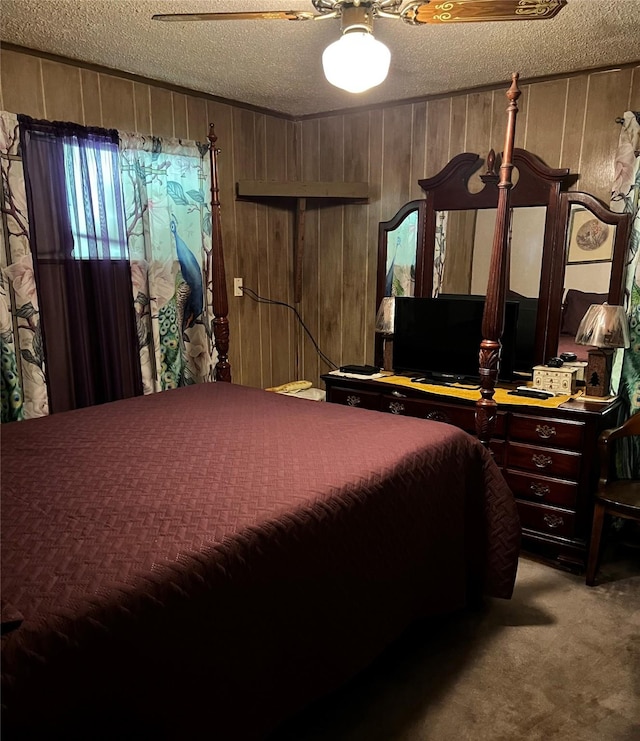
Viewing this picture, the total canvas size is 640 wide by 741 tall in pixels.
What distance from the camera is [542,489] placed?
8.57ft

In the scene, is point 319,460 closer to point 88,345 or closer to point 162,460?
point 162,460

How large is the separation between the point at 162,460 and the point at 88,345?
1390mm

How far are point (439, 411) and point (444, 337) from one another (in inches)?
18.6

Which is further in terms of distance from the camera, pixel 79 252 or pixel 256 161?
pixel 256 161

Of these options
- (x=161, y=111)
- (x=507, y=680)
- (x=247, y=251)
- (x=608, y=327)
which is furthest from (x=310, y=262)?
(x=507, y=680)

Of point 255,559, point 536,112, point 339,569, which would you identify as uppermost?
point 536,112

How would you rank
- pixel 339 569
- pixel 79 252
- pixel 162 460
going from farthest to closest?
pixel 79 252
pixel 162 460
pixel 339 569

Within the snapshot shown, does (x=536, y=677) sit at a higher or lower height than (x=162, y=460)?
lower

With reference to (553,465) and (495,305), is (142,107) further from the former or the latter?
(553,465)

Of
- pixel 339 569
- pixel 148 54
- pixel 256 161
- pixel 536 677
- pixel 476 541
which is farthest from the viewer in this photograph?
pixel 256 161

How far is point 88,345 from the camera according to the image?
2830mm

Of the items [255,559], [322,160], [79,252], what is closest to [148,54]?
[79,252]

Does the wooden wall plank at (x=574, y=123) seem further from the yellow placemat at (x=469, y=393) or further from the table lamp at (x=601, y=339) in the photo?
the yellow placemat at (x=469, y=393)

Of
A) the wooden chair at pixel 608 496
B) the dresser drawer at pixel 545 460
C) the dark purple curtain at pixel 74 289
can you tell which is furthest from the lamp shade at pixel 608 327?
the dark purple curtain at pixel 74 289
